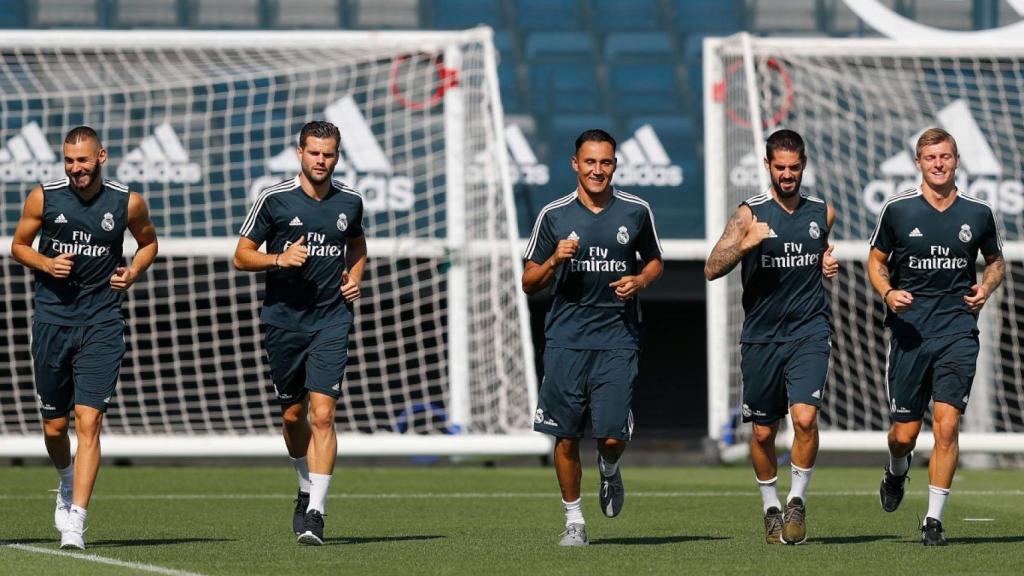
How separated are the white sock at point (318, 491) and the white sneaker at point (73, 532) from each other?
1.09 m

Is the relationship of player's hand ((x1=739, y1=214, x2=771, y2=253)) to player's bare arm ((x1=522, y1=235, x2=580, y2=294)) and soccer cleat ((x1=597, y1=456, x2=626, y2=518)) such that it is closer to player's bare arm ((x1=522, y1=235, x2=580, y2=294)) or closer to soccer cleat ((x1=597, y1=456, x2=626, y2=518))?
player's bare arm ((x1=522, y1=235, x2=580, y2=294))

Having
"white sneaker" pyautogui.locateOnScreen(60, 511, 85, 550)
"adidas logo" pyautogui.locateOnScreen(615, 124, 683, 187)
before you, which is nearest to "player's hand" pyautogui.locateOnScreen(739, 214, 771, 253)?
"white sneaker" pyautogui.locateOnScreen(60, 511, 85, 550)

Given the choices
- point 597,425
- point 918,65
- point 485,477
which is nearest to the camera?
point 597,425

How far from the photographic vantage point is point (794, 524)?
8484 mm

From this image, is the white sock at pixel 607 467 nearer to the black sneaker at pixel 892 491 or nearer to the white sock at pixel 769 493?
the white sock at pixel 769 493

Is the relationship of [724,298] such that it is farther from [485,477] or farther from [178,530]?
[178,530]

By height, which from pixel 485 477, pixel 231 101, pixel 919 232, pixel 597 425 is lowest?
pixel 485 477

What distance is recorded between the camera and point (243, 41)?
15273 millimetres

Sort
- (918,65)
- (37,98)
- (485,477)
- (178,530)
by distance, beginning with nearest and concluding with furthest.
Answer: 1. (178,530)
2. (485,477)
3. (37,98)
4. (918,65)

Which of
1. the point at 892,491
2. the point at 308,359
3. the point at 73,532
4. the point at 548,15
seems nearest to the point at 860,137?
the point at 548,15

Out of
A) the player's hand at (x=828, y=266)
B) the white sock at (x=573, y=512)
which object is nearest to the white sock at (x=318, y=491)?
the white sock at (x=573, y=512)

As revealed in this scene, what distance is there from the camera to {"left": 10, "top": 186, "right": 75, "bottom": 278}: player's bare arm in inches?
332

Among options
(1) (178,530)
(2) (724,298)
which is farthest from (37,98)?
(1) (178,530)

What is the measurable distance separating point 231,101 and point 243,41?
159cm
